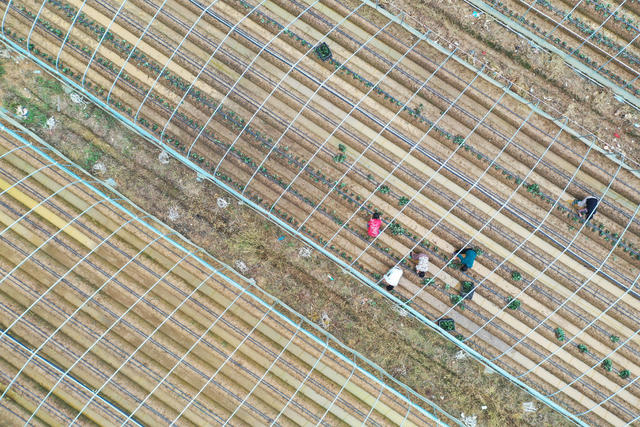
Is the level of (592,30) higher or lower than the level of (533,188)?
higher

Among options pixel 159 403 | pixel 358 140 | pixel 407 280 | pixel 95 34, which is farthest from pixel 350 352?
pixel 95 34

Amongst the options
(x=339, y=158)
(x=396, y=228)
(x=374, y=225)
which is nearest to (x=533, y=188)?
(x=396, y=228)

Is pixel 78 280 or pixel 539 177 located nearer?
pixel 78 280

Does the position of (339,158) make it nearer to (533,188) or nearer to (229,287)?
(229,287)

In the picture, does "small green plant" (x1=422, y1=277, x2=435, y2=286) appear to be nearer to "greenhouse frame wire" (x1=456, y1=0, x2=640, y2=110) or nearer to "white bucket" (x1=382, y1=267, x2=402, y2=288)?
"white bucket" (x1=382, y1=267, x2=402, y2=288)

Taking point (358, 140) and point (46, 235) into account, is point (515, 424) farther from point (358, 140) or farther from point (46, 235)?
point (46, 235)

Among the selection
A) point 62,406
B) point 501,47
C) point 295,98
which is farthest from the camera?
point 501,47
